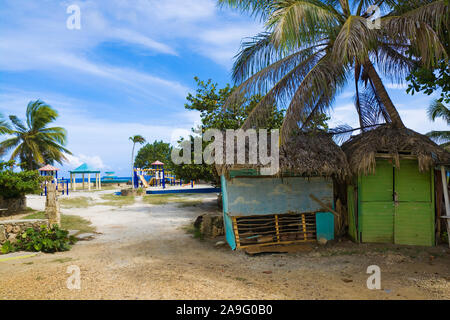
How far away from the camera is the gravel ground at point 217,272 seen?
4.34 metres

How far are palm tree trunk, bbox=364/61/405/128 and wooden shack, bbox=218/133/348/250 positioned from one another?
1915 millimetres

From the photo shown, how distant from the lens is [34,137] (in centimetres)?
2295

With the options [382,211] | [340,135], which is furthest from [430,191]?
[340,135]

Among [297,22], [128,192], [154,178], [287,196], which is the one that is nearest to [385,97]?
[297,22]

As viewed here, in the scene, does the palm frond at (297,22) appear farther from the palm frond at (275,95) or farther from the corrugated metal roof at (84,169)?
the corrugated metal roof at (84,169)

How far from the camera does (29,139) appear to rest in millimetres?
22797

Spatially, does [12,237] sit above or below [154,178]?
below

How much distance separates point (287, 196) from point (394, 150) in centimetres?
265

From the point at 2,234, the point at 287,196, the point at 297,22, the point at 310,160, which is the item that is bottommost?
the point at 2,234

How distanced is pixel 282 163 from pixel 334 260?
7.54 feet

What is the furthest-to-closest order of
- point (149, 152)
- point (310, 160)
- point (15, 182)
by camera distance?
point (149, 152), point (15, 182), point (310, 160)

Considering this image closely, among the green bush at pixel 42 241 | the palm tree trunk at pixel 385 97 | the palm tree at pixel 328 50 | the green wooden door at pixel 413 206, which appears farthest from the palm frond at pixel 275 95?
the green bush at pixel 42 241

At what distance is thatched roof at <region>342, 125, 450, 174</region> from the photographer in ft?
21.6

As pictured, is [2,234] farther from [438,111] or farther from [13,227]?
[438,111]
